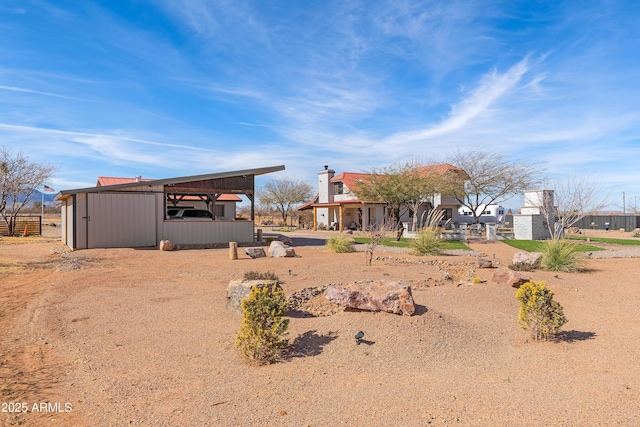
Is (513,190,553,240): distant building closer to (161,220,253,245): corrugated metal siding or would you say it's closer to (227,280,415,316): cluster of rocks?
(161,220,253,245): corrugated metal siding

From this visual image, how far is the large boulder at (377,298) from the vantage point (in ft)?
19.2

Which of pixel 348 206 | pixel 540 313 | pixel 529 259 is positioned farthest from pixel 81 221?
pixel 348 206

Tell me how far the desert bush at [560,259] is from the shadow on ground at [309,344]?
8.47 meters

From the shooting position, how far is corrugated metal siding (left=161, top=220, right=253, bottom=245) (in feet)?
58.7

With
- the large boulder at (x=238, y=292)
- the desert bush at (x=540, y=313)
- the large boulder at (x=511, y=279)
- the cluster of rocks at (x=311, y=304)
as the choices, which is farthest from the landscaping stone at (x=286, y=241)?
the desert bush at (x=540, y=313)

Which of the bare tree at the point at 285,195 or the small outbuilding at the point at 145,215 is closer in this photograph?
the small outbuilding at the point at 145,215

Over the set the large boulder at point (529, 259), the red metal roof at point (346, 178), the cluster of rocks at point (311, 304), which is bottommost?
the cluster of rocks at point (311, 304)

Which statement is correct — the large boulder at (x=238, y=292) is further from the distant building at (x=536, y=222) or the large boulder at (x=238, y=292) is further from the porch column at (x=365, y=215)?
the porch column at (x=365, y=215)

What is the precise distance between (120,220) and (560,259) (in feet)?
50.7

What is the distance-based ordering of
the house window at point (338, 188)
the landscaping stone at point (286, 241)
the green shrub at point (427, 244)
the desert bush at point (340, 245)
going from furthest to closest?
the house window at point (338, 188), the landscaping stone at point (286, 241), the desert bush at point (340, 245), the green shrub at point (427, 244)

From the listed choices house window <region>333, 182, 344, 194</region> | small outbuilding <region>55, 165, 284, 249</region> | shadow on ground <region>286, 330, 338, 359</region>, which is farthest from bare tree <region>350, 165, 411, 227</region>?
shadow on ground <region>286, 330, 338, 359</region>

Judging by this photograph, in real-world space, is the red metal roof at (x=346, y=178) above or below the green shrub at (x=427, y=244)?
above

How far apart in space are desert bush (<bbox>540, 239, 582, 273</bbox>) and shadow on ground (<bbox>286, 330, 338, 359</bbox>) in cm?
847

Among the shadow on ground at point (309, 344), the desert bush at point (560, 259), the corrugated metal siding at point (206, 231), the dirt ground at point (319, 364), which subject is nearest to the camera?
the dirt ground at point (319, 364)
